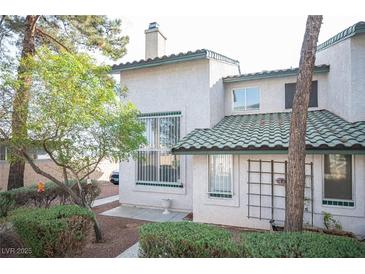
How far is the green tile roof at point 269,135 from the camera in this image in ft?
22.9

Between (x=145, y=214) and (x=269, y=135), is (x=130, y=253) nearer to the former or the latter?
(x=145, y=214)

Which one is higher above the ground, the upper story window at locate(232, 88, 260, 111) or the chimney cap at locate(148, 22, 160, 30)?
the chimney cap at locate(148, 22, 160, 30)

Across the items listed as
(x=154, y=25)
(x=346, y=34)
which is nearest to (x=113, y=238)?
(x=154, y=25)

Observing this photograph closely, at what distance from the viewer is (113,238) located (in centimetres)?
741

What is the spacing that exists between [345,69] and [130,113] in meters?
7.24

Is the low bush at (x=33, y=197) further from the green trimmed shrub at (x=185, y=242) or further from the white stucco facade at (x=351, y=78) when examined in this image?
the white stucco facade at (x=351, y=78)

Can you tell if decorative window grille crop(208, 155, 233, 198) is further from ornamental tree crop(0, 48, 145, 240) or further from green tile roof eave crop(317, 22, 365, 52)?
green tile roof eave crop(317, 22, 365, 52)

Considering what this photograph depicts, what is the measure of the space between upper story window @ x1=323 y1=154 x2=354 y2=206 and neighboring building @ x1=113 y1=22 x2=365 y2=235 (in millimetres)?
26

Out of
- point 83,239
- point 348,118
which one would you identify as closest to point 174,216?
point 83,239

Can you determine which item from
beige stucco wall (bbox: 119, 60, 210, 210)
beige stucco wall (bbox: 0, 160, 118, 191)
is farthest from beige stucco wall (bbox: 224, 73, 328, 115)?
beige stucco wall (bbox: 0, 160, 118, 191)

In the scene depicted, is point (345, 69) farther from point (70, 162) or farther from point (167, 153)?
point (70, 162)

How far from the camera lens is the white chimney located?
38.9 feet

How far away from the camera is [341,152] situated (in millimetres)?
6727

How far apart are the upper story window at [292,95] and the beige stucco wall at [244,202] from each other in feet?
9.73
